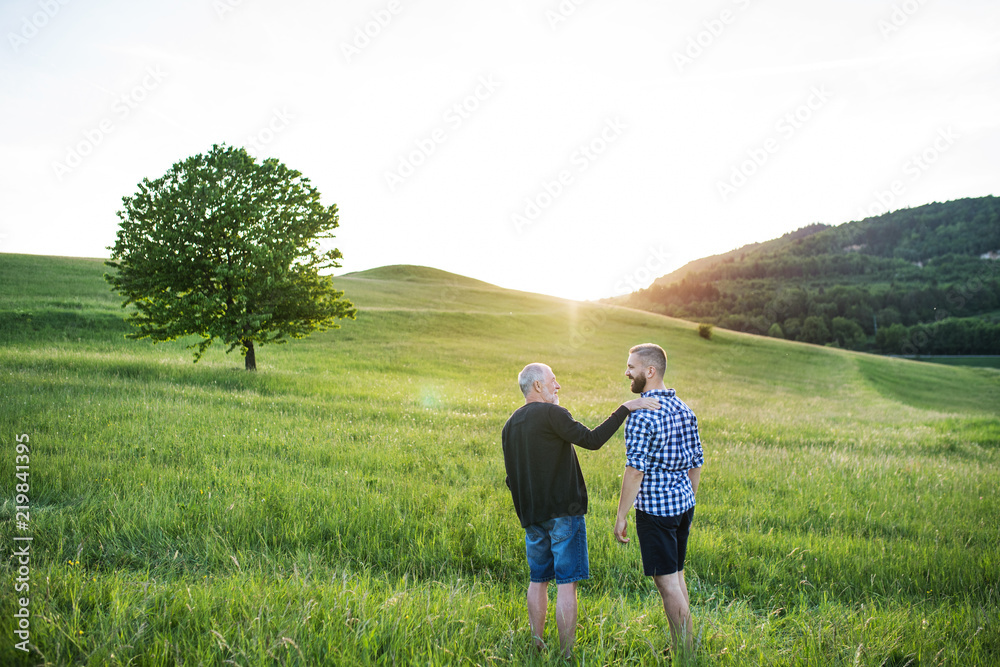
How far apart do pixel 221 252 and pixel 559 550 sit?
16.9 metres

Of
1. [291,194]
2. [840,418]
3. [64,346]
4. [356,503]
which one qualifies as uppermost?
[291,194]

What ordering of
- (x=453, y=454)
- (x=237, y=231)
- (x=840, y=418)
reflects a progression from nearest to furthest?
(x=453, y=454) < (x=237, y=231) < (x=840, y=418)

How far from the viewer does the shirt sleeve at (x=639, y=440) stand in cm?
363

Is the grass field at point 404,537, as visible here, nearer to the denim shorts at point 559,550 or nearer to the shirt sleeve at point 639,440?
the denim shorts at point 559,550

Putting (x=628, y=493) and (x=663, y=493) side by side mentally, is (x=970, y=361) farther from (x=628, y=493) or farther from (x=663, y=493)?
(x=628, y=493)

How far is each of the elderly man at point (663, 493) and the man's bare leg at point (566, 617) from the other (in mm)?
587

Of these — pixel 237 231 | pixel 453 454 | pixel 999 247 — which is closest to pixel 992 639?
pixel 453 454

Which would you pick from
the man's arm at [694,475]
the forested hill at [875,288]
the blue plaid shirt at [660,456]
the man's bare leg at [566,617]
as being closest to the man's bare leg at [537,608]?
the man's bare leg at [566,617]

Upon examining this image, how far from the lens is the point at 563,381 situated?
2681cm

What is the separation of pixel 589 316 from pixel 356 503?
55.8m

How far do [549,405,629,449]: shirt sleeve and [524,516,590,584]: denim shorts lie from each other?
611 mm

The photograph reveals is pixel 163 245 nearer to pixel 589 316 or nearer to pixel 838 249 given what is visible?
pixel 589 316

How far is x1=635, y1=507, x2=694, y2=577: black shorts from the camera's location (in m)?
3.53

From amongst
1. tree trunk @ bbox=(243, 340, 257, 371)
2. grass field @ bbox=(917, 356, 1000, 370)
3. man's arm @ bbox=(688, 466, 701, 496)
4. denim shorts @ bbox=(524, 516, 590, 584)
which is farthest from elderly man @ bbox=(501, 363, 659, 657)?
grass field @ bbox=(917, 356, 1000, 370)
